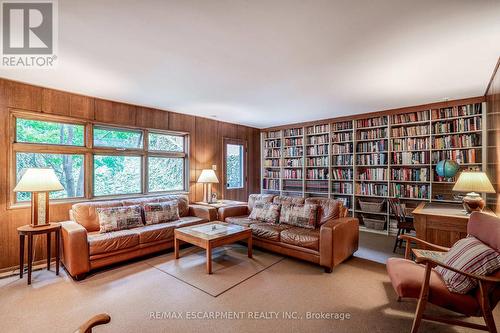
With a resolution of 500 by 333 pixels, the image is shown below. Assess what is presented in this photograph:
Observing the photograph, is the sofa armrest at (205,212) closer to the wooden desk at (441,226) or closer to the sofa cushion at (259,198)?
the sofa cushion at (259,198)

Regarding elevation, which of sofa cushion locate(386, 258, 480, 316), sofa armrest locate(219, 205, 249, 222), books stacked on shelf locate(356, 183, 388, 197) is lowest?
sofa cushion locate(386, 258, 480, 316)

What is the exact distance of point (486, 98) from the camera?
3.75m

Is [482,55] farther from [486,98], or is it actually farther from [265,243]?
[265,243]

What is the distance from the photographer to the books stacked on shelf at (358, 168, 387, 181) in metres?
4.85

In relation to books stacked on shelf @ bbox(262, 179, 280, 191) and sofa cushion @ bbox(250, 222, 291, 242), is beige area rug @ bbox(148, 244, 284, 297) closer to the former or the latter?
sofa cushion @ bbox(250, 222, 291, 242)

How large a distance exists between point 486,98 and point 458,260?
3.27m

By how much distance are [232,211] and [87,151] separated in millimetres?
2559

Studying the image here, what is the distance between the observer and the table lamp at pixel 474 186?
104 inches

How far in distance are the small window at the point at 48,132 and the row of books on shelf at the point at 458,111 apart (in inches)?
238

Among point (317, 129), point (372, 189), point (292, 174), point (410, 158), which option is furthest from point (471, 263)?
point (292, 174)

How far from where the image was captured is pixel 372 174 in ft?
16.4

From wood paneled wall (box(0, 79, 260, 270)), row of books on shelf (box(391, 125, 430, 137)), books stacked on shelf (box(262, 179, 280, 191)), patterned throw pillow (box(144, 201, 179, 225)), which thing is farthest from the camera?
books stacked on shelf (box(262, 179, 280, 191))

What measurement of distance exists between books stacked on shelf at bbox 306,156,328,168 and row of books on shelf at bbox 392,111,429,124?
1596 mm

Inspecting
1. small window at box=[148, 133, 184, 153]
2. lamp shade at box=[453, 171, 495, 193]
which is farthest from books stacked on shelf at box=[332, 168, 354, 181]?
small window at box=[148, 133, 184, 153]
